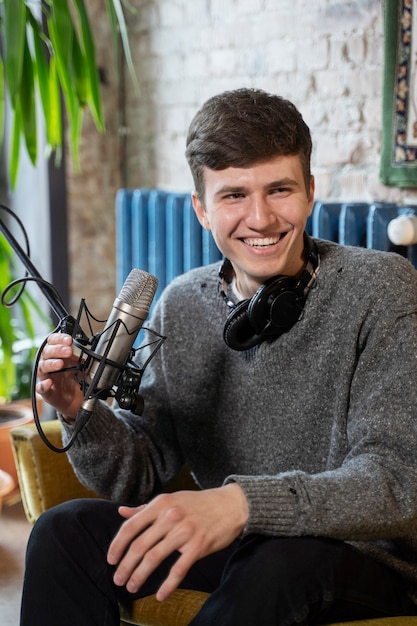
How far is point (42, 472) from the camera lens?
166cm

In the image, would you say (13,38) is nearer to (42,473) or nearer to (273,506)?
(42,473)

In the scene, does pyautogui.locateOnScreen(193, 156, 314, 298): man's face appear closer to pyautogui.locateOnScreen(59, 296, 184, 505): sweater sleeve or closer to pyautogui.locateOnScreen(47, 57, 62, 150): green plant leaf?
pyautogui.locateOnScreen(59, 296, 184, 505): sweater sleeve

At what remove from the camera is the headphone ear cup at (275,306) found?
1438 millimetres

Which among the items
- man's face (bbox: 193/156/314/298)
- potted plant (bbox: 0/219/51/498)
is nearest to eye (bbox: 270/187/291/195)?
man's face (bbox: 193/156/314/298)

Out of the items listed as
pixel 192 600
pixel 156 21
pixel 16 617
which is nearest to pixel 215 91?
pixel 156 21

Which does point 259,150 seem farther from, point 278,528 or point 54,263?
point 54,263

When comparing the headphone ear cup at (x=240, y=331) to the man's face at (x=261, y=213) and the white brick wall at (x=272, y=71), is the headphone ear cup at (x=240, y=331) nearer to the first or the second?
the man's face at (x=261, y=213)

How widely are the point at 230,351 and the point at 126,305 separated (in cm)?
40

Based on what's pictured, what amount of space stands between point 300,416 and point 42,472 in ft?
1.74

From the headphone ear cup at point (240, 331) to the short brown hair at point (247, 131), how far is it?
25cm

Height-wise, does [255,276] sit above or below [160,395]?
above

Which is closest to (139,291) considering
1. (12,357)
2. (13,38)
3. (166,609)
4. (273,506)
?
A: (273,506)

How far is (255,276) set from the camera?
1.50m

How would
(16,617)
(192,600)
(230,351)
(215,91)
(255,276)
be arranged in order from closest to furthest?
1. (192,600)
2. (255,276)
3. (230,351)
4. (16,617)
5. (215,91)
